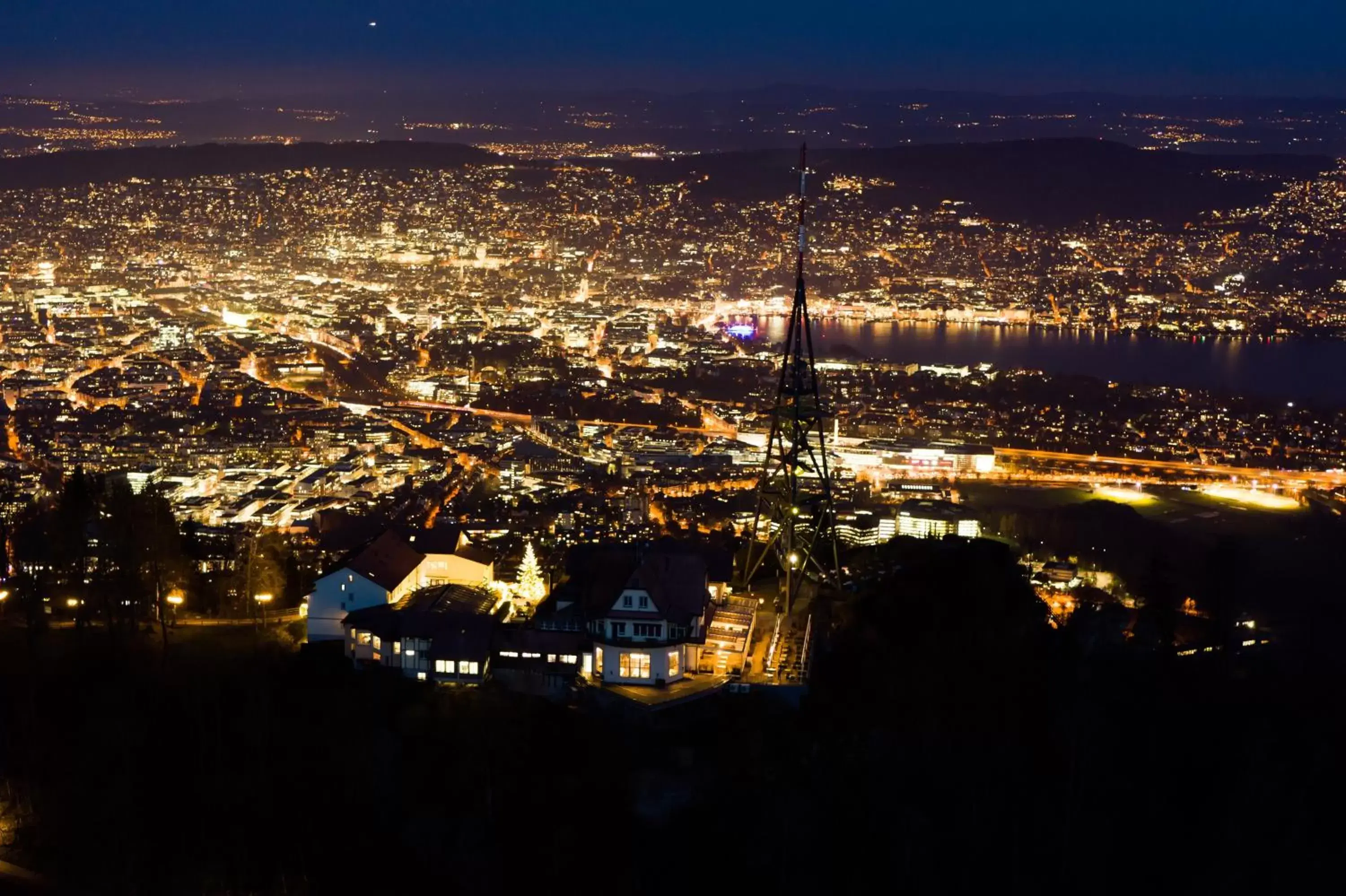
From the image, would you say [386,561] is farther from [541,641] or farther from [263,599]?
[541,641]

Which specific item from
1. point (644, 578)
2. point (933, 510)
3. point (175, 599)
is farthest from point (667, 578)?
point (933, 510)

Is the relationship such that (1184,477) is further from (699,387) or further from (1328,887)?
(1328,887)

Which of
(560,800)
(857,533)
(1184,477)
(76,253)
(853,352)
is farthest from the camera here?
(76,253)

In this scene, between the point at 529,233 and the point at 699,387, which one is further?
the point at 529,233

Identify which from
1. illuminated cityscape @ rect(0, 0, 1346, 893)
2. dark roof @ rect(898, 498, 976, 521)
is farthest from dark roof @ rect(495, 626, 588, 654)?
dark roof @ rect(898, 498, 976, 521)

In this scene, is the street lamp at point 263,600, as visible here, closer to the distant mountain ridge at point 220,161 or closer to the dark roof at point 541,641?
the dark roof at point 541,641

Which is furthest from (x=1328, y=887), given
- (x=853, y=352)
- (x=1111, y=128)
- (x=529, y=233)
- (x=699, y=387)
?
(x=1111, y=128)

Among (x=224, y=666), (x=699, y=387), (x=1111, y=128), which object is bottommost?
(x=699, y=387)
